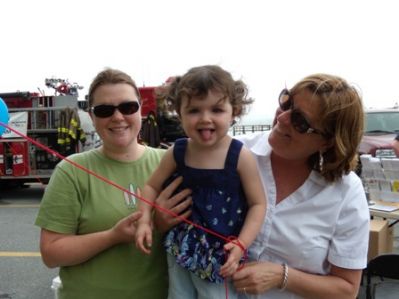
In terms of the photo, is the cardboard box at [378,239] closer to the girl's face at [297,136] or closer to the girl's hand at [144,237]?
the girl's face at [297,136]

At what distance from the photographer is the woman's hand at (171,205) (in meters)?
1.64

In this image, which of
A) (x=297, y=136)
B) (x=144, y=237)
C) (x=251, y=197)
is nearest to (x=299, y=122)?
(x=297, y=136)

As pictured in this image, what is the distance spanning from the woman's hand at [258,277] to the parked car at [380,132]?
711cm

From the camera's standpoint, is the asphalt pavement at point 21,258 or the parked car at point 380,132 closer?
the asphalt pavement at point 21,258

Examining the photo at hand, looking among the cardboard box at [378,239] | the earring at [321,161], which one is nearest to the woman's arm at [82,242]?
the earring at [321,161]

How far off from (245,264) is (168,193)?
16.2 inches

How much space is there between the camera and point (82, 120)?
31.8ft

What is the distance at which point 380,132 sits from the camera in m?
9.16

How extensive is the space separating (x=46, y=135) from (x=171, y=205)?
356 inches

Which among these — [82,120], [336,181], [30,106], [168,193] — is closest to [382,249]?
[336,181]

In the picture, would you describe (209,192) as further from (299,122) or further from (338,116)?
(338,116)

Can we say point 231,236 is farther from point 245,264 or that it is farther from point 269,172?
point 269,172

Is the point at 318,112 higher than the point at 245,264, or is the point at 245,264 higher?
the point at 318,112

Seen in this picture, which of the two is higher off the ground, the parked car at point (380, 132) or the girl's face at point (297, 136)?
the girl's face at point (297, 136)
